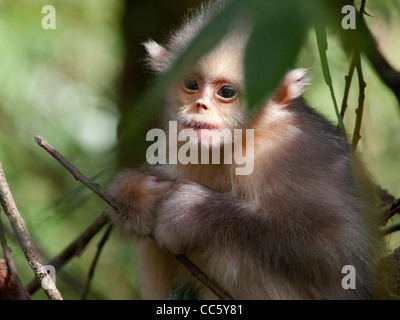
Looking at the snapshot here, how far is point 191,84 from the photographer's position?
4.29 metres

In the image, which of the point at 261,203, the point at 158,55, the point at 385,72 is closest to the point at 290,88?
the point at 261,203

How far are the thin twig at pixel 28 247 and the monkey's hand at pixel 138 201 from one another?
890mm

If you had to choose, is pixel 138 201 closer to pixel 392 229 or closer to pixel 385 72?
pixel 392 229

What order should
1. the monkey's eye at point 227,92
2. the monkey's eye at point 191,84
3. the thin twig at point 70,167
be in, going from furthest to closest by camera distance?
the monkey's eye at point 191,84 < the monkey's eye at point 227,92 < the thin twig at point 70,167

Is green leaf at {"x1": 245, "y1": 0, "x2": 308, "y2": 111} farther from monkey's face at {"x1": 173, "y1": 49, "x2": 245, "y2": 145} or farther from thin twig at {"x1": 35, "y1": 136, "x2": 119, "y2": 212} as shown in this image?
monkey's face at {"x1": 173, "y1": 49, "x2": 245, "y2": 145}

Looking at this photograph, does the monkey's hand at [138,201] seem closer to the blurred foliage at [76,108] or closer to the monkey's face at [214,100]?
the monkey's face at [214,100]

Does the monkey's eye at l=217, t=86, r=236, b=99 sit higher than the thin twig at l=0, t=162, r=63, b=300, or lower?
higher

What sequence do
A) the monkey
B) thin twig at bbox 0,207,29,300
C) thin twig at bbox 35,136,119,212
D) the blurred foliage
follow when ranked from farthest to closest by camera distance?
1. the blurred foliage
2. the monkey
3. thin twig at bbox 0,207,29,300
4. thin twig at bbox 35,136,119,212

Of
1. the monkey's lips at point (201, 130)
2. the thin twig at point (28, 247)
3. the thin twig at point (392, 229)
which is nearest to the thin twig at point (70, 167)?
the thin twig at point (28, 247)

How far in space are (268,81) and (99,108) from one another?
592cm

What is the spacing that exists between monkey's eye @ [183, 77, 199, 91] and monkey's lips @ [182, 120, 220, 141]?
0.37 m

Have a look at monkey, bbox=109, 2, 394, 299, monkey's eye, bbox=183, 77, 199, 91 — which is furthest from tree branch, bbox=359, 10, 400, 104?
monkey's eye, bbox=183, 77, 199, 91

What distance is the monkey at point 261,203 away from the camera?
12.8 ft

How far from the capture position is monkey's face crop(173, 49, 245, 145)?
3986mm
